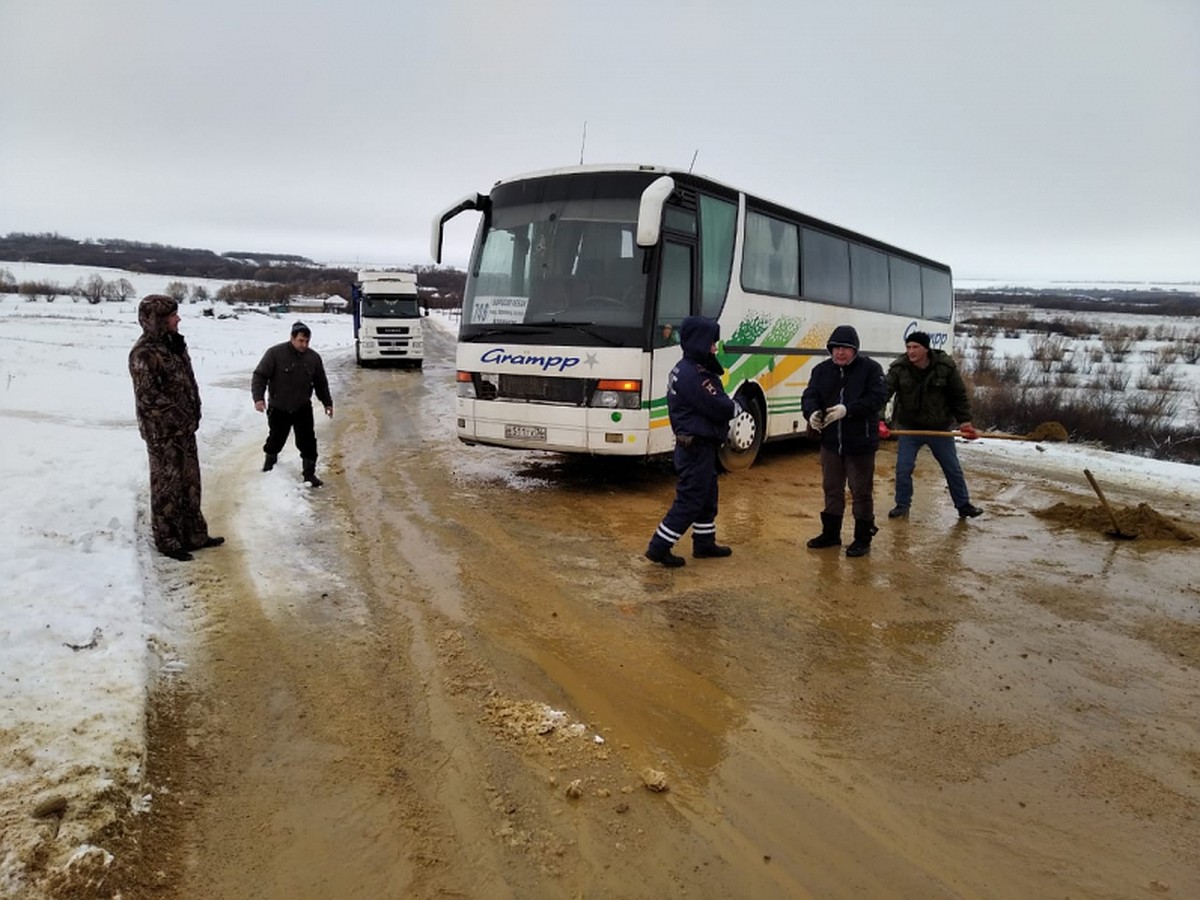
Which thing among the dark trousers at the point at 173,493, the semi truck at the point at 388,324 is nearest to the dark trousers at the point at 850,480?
the dark trousers at the point at 173,493

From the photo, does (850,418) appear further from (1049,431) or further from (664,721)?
(1049,431)

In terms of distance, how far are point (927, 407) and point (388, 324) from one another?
17154 millimetres

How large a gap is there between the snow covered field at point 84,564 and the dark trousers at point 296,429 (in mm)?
323

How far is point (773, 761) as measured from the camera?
3.29 meters

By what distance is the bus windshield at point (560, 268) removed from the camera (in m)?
7.63

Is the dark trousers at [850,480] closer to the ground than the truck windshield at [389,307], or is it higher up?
closer to the ground

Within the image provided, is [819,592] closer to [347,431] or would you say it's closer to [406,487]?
[406,487]

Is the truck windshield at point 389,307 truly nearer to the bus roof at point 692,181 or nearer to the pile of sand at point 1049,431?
the bus roof at point 692,181

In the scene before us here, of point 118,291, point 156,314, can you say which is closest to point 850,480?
point 156,314

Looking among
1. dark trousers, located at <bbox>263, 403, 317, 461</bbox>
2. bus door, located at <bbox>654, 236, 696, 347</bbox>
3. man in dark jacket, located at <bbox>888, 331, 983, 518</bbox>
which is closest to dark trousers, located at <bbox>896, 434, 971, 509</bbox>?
man in dark jacket, located at <bbox>888, 331, 983, 518</bbox>

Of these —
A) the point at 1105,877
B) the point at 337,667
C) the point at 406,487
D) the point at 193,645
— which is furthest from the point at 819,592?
the point at 406,487

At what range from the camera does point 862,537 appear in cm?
625

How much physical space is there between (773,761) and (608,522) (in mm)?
3834

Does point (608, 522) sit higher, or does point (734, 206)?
point (734, 206)
